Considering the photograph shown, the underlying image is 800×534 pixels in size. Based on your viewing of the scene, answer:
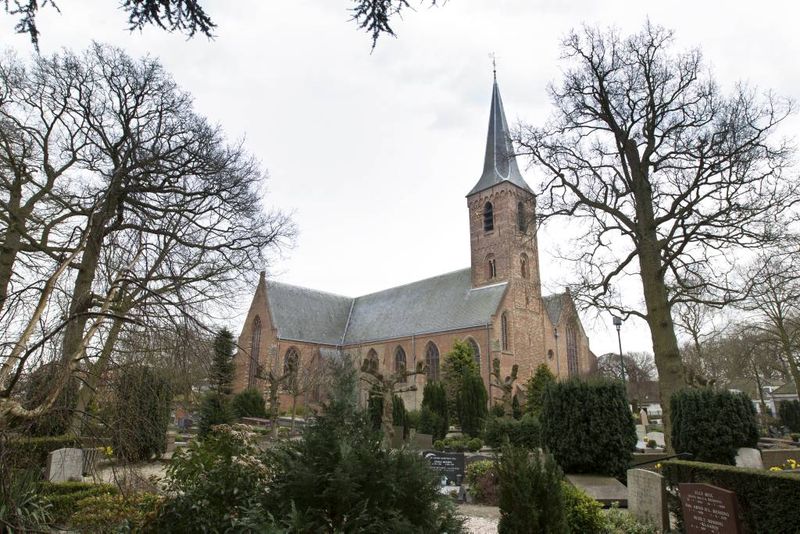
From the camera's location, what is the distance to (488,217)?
33.7 m

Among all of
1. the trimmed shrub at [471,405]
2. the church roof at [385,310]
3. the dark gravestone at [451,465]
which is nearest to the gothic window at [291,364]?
the church roof at [385,310]

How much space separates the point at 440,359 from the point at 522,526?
27.1 m

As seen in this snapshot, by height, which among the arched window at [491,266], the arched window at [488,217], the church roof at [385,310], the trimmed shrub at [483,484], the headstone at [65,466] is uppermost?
the arched window at [488,217]

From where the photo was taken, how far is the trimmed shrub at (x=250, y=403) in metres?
26.7

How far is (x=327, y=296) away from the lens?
42.0 metres

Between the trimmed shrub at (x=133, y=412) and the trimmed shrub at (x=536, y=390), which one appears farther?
the trimmed shrub at (x=536, y=390)

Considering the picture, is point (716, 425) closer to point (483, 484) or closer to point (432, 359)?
point (483, 484)

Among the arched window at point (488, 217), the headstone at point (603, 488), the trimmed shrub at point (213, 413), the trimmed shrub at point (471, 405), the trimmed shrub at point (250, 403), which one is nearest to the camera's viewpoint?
the headstone at point (603, 488)

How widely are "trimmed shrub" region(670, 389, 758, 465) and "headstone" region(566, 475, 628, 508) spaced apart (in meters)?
2.14

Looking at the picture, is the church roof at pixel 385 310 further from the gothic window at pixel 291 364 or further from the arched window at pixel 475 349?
the gothic window at pixel 291 364

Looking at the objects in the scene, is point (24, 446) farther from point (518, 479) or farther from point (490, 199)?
point (490, 199)

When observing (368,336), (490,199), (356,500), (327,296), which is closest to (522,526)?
(356,500)

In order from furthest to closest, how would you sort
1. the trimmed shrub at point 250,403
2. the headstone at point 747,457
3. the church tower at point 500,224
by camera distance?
the church tower at point 500,224
the trimmed shrub at point 250,403
the headstone at point 747,457

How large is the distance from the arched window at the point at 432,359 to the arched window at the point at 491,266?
5729 mm
